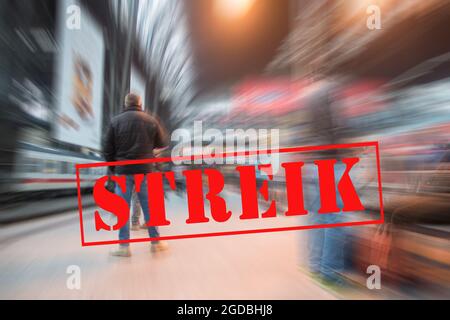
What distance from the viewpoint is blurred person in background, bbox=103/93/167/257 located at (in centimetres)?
124

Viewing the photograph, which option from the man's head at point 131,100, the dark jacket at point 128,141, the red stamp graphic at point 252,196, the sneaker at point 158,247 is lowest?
the sneaker at point 158,247

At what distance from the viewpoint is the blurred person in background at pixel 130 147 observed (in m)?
1.24

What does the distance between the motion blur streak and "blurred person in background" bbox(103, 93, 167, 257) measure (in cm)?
8

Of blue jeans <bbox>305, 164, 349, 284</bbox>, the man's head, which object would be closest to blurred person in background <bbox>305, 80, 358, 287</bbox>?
blue jeans <bbox>305, 164, 349, 284</bbox>

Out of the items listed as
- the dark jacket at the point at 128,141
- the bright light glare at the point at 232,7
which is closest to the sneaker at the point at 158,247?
the dark jacket at the point at 128,141

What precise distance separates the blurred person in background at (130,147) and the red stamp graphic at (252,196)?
0.02 meters

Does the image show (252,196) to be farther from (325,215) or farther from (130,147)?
(130,147)

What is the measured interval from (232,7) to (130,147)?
73 cm

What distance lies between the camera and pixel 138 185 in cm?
124

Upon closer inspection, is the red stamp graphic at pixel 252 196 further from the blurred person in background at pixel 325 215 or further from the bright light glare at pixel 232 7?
the bright light glare at pixel 232 7

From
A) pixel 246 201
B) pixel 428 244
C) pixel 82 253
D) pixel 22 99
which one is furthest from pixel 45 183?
pixel 428 244

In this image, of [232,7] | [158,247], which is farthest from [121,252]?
[232,7]

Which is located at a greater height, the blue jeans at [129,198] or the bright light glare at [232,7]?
the bright light glare at [232,7]

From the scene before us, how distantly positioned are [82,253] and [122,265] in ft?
0.66
